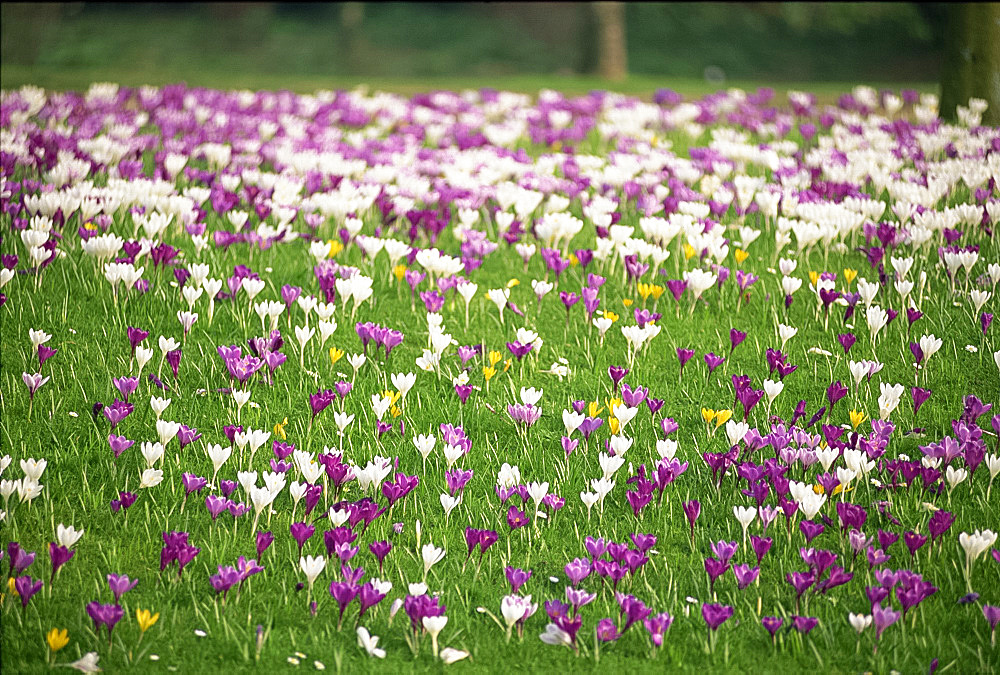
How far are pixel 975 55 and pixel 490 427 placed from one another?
8.72m

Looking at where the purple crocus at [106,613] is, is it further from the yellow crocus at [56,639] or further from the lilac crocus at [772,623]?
the lilac crocus at [772,623]

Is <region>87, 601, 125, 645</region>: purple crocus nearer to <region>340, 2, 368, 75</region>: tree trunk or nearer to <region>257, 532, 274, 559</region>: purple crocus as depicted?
<region>257, 532, 274, 559</region>: purple crocus

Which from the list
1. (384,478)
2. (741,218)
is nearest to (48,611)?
(384,478)

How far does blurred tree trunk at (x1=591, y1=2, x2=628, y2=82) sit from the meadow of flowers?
1040 centimetres

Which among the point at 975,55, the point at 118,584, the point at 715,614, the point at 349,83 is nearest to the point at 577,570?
the point at 715,614

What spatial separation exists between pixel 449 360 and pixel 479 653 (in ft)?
7.26

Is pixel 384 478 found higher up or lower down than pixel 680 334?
lower down

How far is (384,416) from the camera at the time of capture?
15.0 feet

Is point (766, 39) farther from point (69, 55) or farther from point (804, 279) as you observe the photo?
point (804, 279)

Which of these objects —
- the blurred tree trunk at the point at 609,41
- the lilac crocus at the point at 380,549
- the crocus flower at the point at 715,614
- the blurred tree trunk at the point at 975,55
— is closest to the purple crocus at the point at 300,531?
the lilac crocus at the point at 380,549

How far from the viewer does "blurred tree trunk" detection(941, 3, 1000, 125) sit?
10.5m

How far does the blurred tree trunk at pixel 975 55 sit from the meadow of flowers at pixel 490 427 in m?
3.15

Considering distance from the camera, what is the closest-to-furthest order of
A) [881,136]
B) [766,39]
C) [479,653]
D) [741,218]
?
[479,653] → [741,218] → [881,136] → [766,39]

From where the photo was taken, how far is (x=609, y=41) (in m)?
18.0
